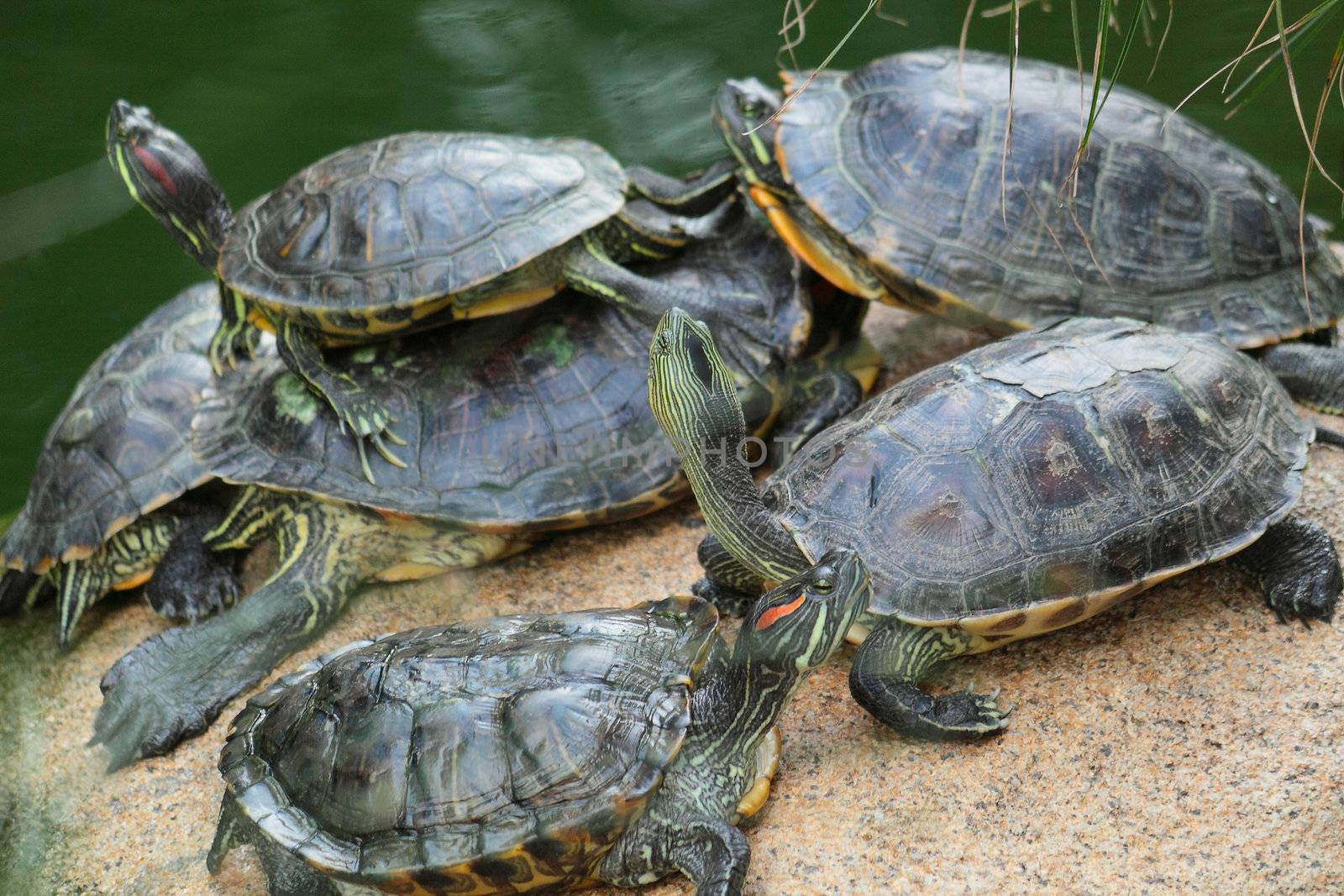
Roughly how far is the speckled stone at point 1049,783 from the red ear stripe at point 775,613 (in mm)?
523

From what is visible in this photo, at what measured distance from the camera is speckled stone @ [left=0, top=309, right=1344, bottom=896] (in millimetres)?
2740

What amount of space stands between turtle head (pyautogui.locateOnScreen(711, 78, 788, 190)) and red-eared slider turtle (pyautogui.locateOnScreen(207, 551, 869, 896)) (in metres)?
2.37

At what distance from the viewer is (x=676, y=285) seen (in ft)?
15.1

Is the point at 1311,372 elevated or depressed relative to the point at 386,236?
depressed

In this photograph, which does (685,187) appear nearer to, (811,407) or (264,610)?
(811,407)

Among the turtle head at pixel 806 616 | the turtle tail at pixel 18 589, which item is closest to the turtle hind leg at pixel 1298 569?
the turtle head at pixel 806 616

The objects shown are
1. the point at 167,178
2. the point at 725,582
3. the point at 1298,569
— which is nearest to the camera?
the point at 1298,569

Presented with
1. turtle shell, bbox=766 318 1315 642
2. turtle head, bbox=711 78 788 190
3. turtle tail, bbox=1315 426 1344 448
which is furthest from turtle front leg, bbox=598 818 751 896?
turtle head, bbox=711 78 788 190

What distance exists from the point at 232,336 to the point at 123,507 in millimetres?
817

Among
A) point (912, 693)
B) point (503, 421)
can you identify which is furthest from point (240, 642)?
point (912, 693)

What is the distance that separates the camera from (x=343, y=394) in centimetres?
432

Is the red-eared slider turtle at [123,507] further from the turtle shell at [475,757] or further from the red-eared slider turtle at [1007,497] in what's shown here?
the red-eared slider turtle at [1007,497]

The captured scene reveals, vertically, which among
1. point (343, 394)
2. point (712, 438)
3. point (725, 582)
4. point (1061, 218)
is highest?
point (712, 438)

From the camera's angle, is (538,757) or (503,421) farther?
(503,421)
